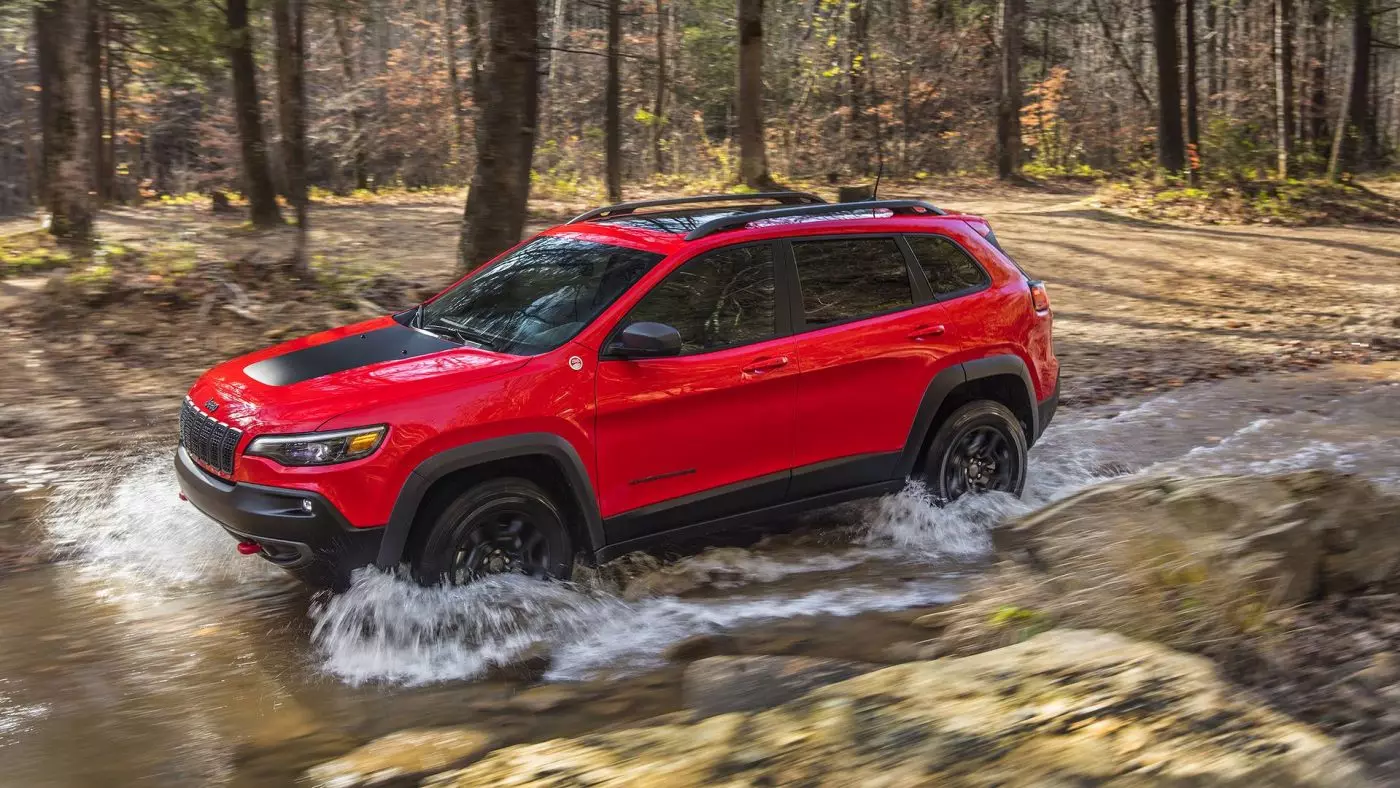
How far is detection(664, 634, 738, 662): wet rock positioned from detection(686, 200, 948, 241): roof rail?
1.93 meters

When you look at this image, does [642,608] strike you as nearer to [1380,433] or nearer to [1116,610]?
[1116,610]

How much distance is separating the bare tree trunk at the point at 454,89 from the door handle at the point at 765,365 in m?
30.1

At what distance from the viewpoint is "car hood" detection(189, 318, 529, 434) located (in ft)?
15.6

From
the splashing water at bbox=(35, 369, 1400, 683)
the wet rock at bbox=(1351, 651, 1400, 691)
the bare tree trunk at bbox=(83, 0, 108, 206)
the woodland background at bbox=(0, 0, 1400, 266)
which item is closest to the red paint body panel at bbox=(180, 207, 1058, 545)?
the splashing water at bbox=(35, 369, 1400, 683)

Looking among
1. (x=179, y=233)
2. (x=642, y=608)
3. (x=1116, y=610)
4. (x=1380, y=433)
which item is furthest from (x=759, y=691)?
(x=179, y=233)

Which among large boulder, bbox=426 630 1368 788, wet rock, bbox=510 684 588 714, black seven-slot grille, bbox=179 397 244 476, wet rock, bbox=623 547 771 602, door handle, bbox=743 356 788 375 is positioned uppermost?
door handle, bbox=743 356 788 375

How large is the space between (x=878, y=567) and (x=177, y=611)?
3.52 metres

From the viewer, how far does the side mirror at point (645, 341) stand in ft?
16.9

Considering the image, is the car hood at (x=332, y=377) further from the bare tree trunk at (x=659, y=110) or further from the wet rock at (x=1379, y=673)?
the bare tree trunk at (x=659, y=110)

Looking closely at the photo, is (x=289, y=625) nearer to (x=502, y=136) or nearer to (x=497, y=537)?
(x=497, y=537)

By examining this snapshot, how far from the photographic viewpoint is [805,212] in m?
6.32

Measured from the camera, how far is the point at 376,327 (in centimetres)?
597

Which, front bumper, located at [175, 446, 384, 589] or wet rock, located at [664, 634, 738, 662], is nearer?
front bumper, located at [175, 446, 384, 589]

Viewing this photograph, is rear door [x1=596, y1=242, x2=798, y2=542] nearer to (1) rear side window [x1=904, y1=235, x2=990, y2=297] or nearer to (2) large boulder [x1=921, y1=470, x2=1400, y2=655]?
(1) rear side window [x1=904, y1=235, x2=990, y2=297]
